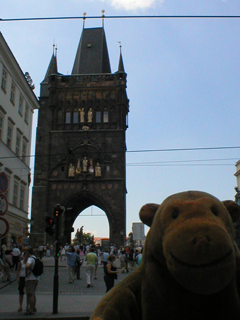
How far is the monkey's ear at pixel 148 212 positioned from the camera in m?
3.32

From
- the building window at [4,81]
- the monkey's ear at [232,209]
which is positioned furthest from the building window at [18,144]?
the monkey's ear at [232,209]

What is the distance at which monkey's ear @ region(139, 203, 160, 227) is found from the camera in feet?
10.9

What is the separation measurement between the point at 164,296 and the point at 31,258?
6.90 metres

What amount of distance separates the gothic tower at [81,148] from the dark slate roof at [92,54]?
0.69 ft

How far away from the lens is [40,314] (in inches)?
354

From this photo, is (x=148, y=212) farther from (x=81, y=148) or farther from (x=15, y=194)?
(x=81, y=148)

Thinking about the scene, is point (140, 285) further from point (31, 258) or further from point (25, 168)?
point (25, 168)

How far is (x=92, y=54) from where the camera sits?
4922 centimetres

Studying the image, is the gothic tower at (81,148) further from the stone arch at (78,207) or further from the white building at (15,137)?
the white building at (15,137)

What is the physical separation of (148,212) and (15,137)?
2373cm

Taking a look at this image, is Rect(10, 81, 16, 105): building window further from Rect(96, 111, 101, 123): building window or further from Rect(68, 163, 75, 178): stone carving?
Rect(96, 111, 101, 123): building window

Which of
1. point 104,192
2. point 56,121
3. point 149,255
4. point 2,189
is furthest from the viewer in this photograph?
point 56,121

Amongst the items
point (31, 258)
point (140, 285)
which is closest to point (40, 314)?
point (31, 258)

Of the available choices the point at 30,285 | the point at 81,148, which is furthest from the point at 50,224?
the point at 81,148
